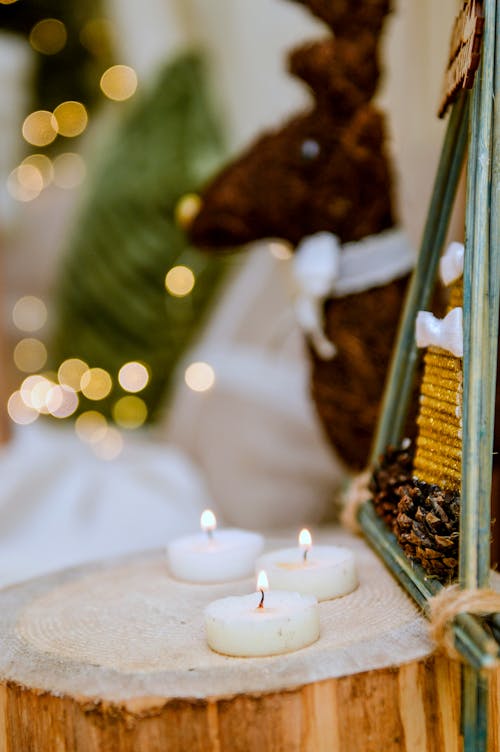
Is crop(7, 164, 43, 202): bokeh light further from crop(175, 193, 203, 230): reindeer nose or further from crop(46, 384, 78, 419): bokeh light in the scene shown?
crop(175, 193, 203, 230): reindeer nose

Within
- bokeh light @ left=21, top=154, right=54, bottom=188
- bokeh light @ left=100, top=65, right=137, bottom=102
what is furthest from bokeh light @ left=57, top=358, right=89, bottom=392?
bokeh light @ left=100, top=65, right=137, bottom=102

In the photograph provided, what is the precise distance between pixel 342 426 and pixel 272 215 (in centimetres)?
27

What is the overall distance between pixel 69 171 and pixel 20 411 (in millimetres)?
884

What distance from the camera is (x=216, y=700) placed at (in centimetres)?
53

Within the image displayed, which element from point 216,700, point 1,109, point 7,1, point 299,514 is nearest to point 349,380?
point 299,514

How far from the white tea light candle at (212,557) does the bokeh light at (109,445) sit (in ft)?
3.46

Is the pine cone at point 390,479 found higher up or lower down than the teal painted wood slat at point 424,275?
lower down

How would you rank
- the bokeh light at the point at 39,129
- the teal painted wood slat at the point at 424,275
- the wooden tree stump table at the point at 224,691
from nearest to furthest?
1. the wooden tree stump table at the point at 224,691
2. the teal painted wood slat at the point at 424,275
3. the bokeh light at the point at 39,129

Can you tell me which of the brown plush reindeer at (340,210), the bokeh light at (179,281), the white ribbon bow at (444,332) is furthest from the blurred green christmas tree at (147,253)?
the white ribbon bow at (444,332)

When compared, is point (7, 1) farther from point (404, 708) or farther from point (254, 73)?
point (404, 708)

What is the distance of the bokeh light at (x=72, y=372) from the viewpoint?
6.84ft

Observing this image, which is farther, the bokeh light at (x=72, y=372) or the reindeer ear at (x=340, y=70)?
the bokeh light at (x=72, y=372)

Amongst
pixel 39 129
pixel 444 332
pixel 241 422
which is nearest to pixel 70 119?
pixel 39 129

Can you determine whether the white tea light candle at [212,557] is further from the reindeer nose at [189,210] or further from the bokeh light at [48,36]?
the bokeh light at [48,36]
